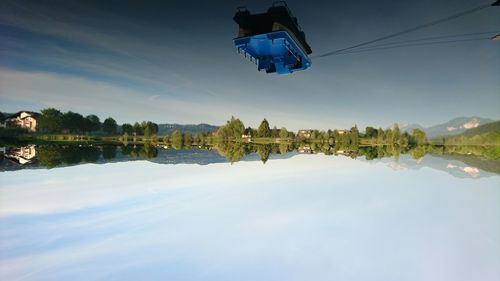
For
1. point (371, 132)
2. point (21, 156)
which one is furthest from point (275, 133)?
point (21, 156)

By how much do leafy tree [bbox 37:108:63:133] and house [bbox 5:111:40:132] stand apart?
1784mm

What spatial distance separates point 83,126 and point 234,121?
6061 centimetres

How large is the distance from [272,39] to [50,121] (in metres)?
127

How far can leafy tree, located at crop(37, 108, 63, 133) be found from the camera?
12381 cm

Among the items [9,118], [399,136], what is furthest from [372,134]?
[9,118]

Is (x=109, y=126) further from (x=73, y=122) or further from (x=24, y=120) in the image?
(x=24, y=120)

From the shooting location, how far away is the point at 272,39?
17.4 m

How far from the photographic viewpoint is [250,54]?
19656mm

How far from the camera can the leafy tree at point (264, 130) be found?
4321 inches

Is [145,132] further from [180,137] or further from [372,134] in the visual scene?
[372,134]

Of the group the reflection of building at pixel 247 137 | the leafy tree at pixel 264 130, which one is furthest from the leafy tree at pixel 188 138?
the leafy tree at pixel 264 130

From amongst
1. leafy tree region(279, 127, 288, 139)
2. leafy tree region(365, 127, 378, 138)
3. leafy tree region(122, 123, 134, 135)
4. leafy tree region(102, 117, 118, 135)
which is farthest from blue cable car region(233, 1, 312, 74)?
leafy tree region(102, 117, 118, 135)

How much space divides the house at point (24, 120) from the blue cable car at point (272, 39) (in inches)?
4885

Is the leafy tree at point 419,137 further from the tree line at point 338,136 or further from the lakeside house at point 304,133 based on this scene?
the lakeside house at point 304,133
